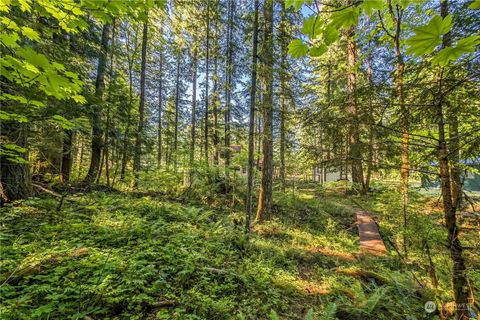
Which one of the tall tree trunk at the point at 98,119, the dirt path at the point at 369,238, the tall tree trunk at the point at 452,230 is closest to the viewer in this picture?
the tall tree trunk at the point at 452,230

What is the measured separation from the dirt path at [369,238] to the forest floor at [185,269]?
43 centimetres

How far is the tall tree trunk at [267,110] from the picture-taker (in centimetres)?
567

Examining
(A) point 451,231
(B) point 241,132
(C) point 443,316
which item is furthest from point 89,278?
(B) point 241,132

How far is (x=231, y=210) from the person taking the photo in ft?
26.6

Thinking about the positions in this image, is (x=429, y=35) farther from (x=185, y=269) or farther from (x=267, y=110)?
(x=267, y=110)

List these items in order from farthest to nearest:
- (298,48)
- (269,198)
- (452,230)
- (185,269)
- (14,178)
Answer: (269,198)
(14,178)
(185,269)
(452,230)
(298,48)

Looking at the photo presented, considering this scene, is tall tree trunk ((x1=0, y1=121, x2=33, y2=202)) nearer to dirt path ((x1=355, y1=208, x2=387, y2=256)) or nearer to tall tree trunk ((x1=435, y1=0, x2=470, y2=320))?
tall tree trunk ((x1=435, y1=0, x2=470, y2=320))

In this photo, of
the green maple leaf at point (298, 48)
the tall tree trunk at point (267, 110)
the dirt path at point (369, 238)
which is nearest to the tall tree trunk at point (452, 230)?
the green maple leaf at point (298, 48)

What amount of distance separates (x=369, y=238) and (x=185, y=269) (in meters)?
6.15

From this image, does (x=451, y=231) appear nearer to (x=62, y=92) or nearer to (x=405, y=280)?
(x=405, y=280)

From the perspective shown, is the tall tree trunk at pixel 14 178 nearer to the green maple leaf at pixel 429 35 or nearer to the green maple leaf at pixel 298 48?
the green maple leaf at pixel 298 48

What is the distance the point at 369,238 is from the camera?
6.82m

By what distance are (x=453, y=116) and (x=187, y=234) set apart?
4.55 metres

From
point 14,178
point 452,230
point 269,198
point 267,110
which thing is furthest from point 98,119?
point 452,230
